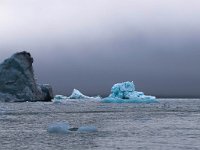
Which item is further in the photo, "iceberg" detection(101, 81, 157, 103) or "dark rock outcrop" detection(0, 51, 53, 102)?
"iceberg" detection(101, 81, 157, 103)

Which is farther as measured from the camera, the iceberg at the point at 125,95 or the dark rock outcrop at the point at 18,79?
the iceberg at the point at 125,95

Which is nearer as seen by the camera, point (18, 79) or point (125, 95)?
point (18, 79)

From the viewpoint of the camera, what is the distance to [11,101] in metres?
87.8

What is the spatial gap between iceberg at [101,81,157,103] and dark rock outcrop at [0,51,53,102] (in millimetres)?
14375

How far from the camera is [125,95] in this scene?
86.8 meters

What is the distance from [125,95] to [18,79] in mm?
19185

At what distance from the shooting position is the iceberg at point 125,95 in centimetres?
8388

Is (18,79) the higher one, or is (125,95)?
(18,79)

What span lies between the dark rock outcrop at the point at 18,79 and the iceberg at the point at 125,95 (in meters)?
14.4

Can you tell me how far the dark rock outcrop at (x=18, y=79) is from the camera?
274ft

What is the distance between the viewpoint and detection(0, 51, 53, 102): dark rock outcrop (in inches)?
3287

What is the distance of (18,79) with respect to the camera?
8356cm

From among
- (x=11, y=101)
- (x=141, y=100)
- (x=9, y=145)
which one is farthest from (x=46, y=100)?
(x=9, y=145)

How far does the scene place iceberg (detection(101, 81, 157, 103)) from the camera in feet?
275
